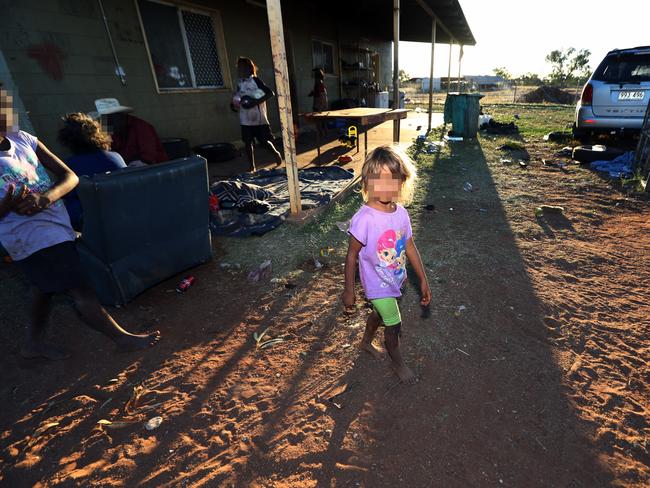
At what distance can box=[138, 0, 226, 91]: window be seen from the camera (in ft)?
22.6

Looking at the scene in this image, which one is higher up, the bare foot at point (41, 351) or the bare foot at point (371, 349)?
the bare foot at point (41, 351)

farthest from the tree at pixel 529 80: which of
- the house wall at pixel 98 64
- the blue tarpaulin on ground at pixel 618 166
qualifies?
the house wall at pixel 98 64

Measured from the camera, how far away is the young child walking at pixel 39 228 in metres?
1.86

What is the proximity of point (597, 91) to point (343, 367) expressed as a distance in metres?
7.89

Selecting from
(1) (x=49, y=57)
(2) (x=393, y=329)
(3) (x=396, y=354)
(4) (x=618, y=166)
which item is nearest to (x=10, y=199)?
(2) (x=393, y=329)

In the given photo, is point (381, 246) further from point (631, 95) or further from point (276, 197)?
point (631, 95)

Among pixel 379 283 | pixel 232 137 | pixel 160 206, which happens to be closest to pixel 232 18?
pixel 232 137

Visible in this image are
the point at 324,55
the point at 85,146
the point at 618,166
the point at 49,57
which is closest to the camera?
the point at 85,146

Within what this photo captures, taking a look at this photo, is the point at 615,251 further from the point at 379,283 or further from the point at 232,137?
the point at 232,137

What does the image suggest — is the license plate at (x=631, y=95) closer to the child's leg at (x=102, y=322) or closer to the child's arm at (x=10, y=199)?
the child's leg at (x=102, y=322)

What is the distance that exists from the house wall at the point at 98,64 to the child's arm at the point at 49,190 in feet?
14.3

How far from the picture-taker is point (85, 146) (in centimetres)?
295

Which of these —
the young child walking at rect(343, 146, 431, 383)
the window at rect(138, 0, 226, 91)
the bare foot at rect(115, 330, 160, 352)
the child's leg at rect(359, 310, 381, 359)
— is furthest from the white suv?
the bare foot at rect(115, 330, 160, 352)

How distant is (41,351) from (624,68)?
9.97 meters
